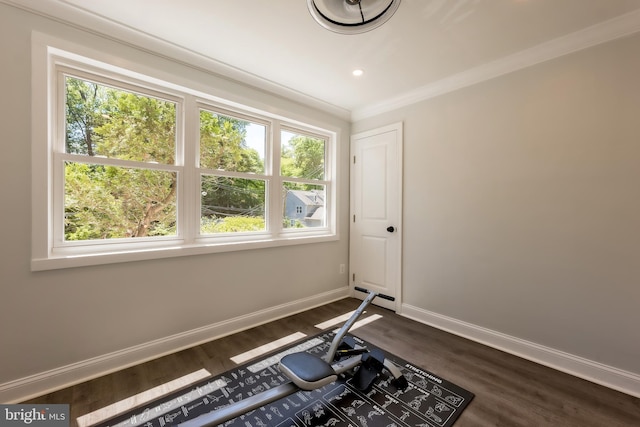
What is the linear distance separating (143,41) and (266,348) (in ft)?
8.94

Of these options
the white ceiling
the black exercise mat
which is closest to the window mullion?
the white ceiling

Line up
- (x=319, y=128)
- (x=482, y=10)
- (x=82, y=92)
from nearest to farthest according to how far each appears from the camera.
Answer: (x=482, y=10), (x=82, y=92), (x=319, y=128)

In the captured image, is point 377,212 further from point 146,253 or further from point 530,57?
point 146,253

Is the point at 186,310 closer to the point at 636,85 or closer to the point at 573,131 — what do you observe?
the point at 573,131

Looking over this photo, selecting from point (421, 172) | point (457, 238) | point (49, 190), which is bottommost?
point (457, 238)

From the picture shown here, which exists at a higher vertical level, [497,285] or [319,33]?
[319,33]

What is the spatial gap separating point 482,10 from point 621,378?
107 inches

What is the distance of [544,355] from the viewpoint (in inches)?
84.9

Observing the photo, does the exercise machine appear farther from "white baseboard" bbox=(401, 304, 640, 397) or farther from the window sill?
the window sill

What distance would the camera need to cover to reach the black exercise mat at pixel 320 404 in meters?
1.55

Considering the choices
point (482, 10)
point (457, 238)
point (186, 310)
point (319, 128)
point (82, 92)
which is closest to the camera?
point (482, 10)

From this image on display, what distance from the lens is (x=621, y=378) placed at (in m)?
1.84

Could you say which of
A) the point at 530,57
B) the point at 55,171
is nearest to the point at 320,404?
the point at 55,171

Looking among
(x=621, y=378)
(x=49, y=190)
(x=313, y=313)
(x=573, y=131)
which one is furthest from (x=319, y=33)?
(x=621, y=378)
